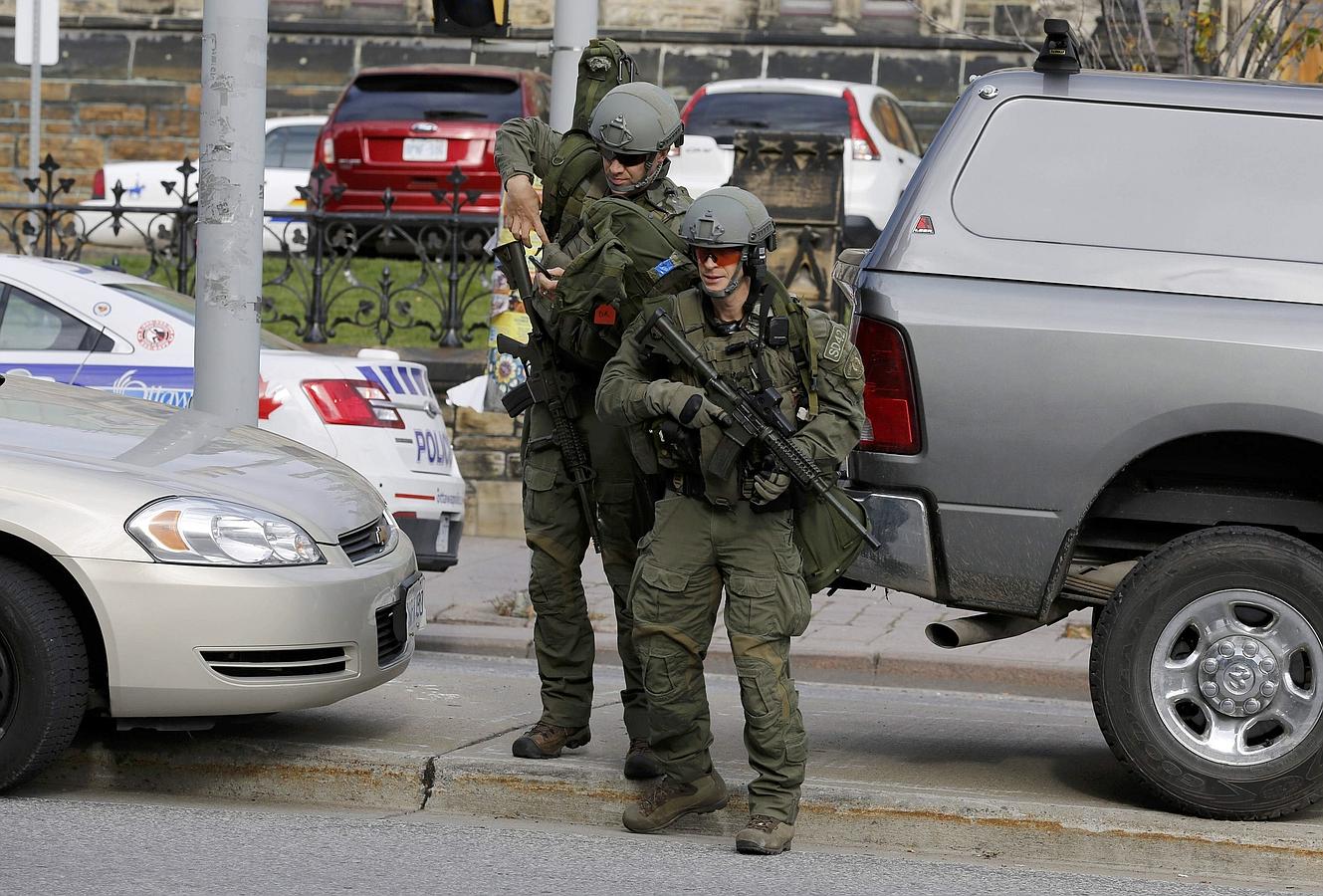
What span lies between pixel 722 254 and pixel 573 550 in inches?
48.1

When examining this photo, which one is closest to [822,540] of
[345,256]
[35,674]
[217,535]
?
[217,535]

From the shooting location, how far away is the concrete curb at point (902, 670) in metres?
8.77

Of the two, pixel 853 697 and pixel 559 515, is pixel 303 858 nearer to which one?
pixel 559 515

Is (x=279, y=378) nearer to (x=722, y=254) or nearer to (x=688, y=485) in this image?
(x=688, y=485)

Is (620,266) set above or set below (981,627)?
above

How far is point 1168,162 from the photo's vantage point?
554 centimetres

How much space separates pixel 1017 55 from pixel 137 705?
20432 mm

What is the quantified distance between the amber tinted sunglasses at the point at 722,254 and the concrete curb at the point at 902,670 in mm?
4006

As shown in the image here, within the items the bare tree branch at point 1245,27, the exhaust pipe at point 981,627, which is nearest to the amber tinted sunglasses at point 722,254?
the exhaust pipe at point 981,627

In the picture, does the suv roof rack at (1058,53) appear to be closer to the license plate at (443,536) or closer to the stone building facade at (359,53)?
the license plate at (443,536)

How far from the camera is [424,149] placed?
16750mm

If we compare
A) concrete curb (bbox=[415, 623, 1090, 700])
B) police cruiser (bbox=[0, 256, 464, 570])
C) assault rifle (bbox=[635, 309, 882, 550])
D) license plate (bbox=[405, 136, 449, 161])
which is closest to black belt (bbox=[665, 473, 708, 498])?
assault rifle (bbox=[635, 309, 882, 550])

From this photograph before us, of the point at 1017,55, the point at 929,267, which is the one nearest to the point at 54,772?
the point at 929,267

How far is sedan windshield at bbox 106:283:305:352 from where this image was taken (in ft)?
30.0
